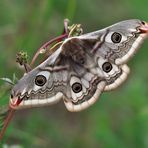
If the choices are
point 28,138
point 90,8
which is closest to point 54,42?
point 28,138

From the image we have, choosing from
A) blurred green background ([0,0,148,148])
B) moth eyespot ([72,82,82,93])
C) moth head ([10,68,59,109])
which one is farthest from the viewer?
blurred green background ([0,0,148,148])

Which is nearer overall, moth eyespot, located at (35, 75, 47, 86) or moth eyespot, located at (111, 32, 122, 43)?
moth eyespot, located at (35, 75, 47, 86)

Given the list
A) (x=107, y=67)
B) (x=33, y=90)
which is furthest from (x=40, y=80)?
(x=107, y=67)

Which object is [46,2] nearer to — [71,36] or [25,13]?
[25,13]

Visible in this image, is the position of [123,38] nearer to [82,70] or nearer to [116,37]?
[116,37]

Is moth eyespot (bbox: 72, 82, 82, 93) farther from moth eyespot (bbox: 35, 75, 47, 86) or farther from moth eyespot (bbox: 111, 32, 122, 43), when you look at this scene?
moth eyespot (bbox: 111, 32, 122, 43)

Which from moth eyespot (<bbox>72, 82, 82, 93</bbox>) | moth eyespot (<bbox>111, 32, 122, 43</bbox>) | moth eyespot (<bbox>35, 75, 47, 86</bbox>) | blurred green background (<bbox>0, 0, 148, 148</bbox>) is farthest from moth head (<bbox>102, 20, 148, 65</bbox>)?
blurred green background (<bbox>0, 0, 148, 148</bbox>)

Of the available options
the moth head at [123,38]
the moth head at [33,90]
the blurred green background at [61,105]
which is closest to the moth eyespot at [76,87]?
the moth head at [33,90]

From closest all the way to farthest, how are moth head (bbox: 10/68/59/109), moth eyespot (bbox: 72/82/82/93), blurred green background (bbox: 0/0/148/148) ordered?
moth head (bbox: 10/68/59/109), moth eyespot (bbox: 72/82/82/93), blurred green background (bbox: 0/0/148/148)
